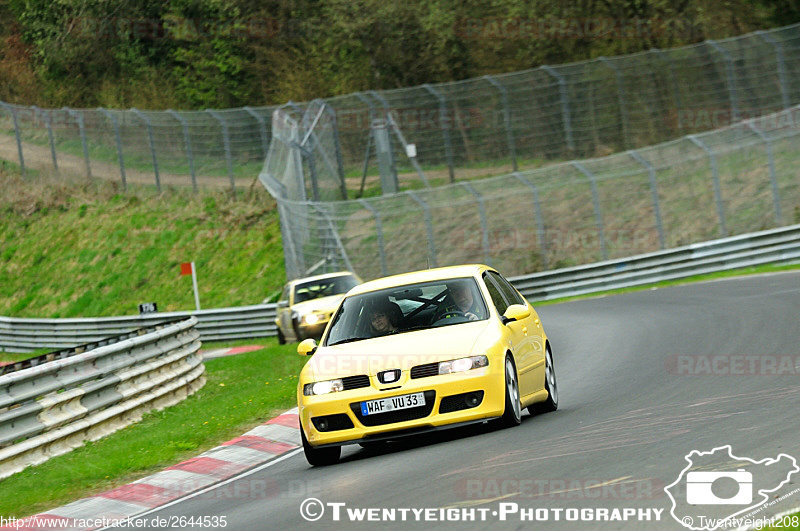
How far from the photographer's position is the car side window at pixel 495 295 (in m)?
11.1

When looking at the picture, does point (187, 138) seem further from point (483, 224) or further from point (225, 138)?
point (483, 224)

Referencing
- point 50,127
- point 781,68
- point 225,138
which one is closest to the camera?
point 781,68

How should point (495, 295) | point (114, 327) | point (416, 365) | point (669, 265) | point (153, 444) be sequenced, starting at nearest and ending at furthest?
point (416, 365)
point (495, 295)
point (153, 444)
point (669, 265)
point (114, 327)

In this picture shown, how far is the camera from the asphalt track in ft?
23.8

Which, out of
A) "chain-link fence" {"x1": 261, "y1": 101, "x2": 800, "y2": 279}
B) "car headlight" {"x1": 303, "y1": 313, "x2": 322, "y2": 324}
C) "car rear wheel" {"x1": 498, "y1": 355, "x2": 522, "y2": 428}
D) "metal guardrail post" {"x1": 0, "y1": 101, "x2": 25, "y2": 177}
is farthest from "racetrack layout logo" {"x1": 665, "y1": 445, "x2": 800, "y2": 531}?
"metal guardrail post" {"x1": 0, "y1": 101, "x2": 25, "y2": 177}

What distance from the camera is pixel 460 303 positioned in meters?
10.9

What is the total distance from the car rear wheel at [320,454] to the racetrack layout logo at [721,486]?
10.8 feet

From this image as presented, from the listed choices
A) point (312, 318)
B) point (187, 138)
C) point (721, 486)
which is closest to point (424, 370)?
point (721, 486)

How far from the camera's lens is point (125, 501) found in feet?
32.4

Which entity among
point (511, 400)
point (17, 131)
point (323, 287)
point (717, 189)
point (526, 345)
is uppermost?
point (17, 131)

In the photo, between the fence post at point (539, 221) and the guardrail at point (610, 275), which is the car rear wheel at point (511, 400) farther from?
the fence post at point (539, 221)

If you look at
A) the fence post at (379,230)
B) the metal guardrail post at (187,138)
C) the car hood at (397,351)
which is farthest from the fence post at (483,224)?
the car hood at (397,351)

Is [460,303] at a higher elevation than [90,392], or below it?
higher

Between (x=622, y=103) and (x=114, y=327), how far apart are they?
16334 millimetres
